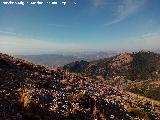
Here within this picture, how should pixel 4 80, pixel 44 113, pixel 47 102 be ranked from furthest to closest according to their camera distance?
pixel 4 80 < pixel 47 102 < pixel 44 113

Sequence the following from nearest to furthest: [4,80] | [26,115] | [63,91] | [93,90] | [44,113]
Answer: [26,115], [44,113], [4,80], [63,91], [93,90]

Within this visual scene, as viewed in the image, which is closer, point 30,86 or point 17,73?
point 30,86

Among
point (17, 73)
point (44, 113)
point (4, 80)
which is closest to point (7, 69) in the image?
point (17, 73)

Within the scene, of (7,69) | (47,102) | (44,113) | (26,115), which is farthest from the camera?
(7,69)

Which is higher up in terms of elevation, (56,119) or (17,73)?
(17,73)

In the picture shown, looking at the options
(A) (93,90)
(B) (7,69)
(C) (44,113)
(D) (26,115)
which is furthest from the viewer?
(A) (93,90)

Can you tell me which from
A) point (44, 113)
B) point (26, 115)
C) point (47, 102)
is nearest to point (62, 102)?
point (47, 102)

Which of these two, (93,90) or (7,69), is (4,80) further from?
(93,90)

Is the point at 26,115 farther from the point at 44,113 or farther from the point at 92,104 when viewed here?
the point at 92,104

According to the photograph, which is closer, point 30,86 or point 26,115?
point 26,115
